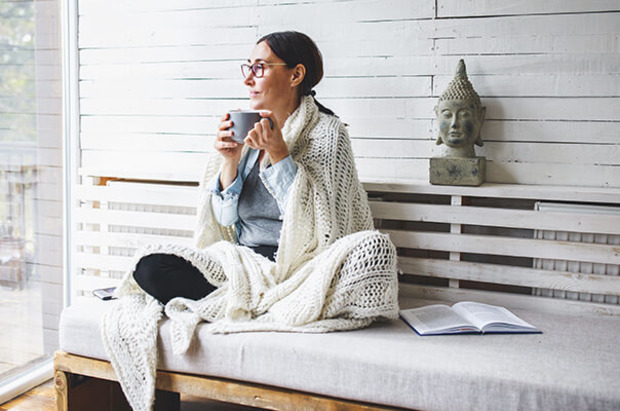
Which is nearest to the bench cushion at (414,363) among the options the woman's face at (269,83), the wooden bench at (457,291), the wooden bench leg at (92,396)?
the wooden bench at (457,291)

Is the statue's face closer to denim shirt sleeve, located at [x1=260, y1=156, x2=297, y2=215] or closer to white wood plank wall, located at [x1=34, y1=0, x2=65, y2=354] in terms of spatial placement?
denim shirt sleeve, located at [x1=260, y1=156, x2=297, y2=215]

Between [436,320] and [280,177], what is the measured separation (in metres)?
0.62

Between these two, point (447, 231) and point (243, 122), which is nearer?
point (243, 122)

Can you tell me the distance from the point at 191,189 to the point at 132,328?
823 millimetres

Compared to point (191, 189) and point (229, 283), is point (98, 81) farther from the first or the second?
point (229, 283)

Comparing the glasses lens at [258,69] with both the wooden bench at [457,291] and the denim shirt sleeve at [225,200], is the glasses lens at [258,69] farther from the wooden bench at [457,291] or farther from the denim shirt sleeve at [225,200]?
the wooden bench at [457,291]

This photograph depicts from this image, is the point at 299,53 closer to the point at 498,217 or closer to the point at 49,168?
the point at 498,217

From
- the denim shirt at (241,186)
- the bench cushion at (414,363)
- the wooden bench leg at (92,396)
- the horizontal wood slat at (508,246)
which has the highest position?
the denim shirt at (241,186)

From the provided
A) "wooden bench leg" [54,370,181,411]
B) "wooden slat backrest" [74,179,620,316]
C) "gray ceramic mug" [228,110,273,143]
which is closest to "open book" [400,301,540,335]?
"wooden slat backrest" [74,179,620,316]

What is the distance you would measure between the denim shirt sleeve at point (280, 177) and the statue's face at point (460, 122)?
573mm

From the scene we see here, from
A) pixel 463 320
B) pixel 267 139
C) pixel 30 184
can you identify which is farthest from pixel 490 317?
pixel 30 184

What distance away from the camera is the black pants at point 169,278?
1.74 meters

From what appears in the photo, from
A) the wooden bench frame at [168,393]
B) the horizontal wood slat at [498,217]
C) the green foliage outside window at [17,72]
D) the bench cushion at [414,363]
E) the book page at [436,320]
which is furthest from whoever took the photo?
the green foliage outside window at [17,72]

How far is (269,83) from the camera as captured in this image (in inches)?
78.3
